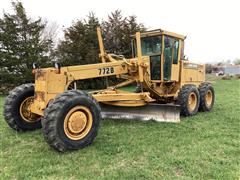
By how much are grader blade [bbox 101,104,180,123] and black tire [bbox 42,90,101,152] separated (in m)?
2.40

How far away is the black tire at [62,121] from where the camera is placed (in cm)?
407

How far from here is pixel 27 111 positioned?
5.64 meters

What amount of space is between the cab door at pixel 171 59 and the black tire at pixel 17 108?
12.1 feet

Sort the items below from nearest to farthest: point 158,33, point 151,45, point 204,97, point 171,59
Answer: point 158,33 < point 151,45 < point 171,59 < point 204,97

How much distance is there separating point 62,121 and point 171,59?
434 centimetres

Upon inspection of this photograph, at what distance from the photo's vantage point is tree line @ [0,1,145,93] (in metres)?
16.8

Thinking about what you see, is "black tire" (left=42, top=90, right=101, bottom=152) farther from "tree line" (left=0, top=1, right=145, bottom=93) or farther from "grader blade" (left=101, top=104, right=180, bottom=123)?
"tree line" (left=0, top=1, right=145, bottom=93)

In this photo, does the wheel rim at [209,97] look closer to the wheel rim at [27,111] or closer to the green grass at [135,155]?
the green grass at [135,155]

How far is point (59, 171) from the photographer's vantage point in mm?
3537

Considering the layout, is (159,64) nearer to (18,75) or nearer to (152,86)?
(152,86)

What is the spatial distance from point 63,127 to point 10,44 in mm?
14661

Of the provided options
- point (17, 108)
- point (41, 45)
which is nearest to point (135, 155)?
point (17, 108)

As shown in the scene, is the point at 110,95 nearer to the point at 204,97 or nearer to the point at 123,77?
the point at 123,77

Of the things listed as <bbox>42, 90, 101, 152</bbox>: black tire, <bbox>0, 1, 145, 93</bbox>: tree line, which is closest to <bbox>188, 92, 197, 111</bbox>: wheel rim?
<bbox>42, 90, 101, 152</bbox>: black tire
